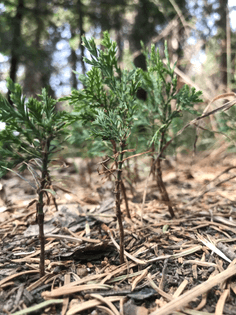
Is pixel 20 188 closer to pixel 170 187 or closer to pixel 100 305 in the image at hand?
pixel 170 187

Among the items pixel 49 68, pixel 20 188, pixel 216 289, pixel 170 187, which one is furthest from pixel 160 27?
pixel 216 289

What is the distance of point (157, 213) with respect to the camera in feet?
6.43

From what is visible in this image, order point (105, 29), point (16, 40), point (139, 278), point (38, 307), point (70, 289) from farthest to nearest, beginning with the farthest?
point (105, 29) < point (16, 40) < point (139, 278) < point (70, 289) < point (38, 307)

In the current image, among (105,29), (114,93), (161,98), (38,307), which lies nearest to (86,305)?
(38,307)

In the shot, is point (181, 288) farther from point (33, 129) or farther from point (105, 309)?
point (33, 129)

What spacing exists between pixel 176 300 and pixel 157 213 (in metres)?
1.01

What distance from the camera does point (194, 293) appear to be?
3.26 feet

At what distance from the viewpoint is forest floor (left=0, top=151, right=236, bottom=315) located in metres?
0.99

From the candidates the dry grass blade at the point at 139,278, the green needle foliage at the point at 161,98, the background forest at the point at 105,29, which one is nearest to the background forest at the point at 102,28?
the background forest at the point at 105,29

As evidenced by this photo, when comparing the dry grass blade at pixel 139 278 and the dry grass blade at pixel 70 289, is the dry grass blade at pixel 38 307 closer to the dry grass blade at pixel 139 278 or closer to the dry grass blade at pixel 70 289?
the dry grass blade at pixel 70 289

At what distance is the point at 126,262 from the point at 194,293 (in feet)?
1.38

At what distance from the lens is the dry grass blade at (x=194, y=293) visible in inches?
36.2

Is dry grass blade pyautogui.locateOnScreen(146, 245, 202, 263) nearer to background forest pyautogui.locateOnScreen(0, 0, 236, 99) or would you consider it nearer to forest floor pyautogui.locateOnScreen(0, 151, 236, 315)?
forest floor pyautogui.locateOnScreen(0, 151, 236, 315)

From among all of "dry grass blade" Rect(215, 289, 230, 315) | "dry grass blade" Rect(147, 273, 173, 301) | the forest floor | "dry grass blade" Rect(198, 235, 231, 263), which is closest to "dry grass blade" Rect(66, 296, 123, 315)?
the forest floor
